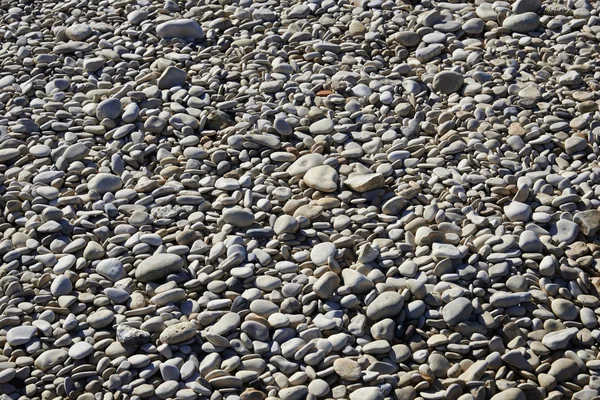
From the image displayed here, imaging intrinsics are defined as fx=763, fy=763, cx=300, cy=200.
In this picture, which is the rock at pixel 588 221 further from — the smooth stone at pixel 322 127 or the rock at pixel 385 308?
the smooth stone at pixel 322 127

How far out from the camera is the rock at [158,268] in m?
2.31

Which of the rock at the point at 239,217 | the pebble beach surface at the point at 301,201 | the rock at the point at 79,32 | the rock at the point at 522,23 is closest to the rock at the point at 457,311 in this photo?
the pebble beach surface at the point at 301,201

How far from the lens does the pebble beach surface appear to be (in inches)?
82.5

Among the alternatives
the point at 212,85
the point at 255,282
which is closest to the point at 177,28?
the point at 212,85

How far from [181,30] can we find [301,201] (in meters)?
1.23

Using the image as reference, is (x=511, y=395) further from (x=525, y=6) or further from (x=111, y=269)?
(x=525, y=6)

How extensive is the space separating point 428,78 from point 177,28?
1122 millimetres

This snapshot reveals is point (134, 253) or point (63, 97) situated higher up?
point (63, 97)

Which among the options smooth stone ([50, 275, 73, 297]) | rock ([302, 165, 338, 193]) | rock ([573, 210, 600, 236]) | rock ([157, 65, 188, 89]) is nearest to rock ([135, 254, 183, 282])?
smooth stone ([50, 275, 73, 297])

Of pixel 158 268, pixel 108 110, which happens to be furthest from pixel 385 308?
pixel 108 110

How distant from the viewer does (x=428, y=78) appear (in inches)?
120

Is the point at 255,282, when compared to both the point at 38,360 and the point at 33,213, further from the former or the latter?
the point at 33,213

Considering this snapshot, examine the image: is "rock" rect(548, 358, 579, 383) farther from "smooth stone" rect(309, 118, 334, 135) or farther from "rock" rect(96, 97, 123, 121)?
"rock" rect(96, 97, 123, 121)

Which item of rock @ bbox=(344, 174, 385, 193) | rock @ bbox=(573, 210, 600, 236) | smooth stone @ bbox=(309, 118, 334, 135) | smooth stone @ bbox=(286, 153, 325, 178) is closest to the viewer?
rock @ bbox=(573, 210, 600, 236)
